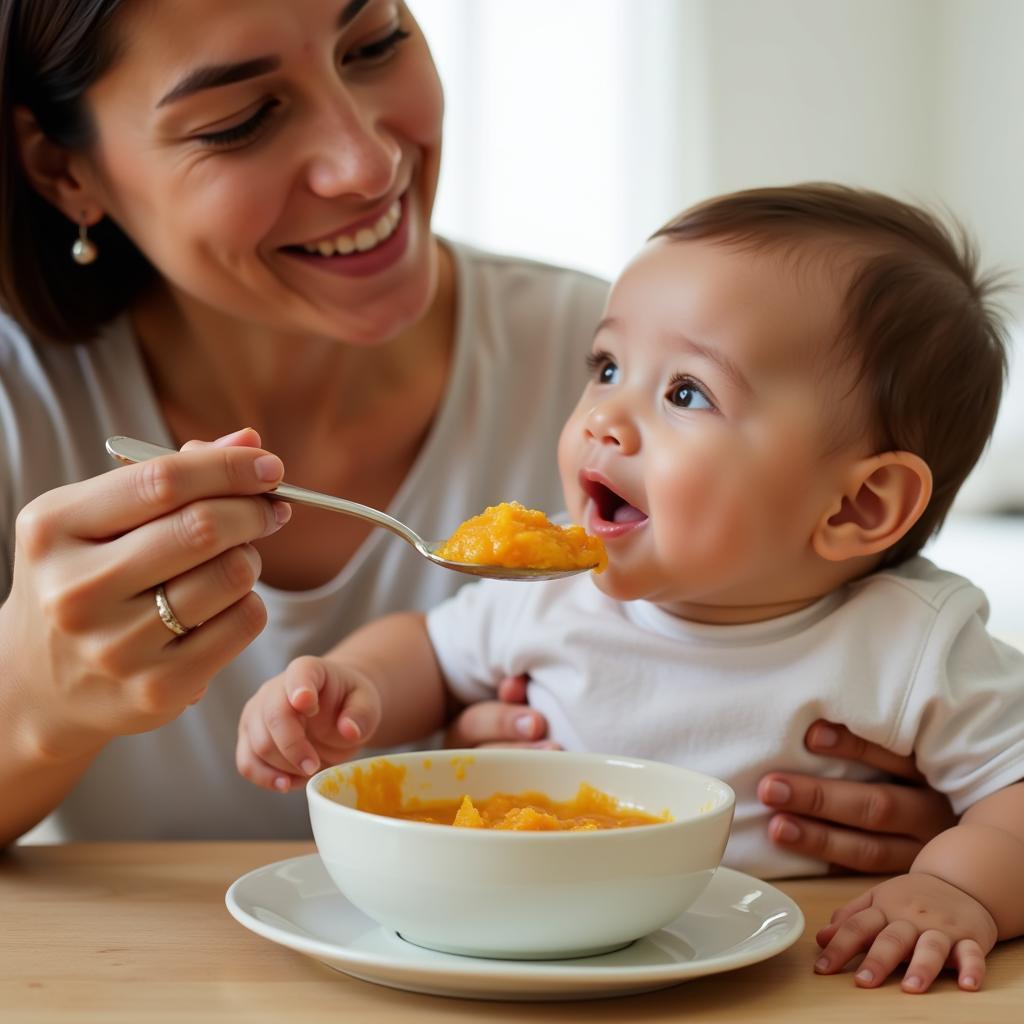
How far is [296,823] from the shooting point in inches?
68.2

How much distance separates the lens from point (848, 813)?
1216 millimetres

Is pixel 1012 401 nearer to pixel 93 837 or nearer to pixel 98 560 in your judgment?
pixel 93 837

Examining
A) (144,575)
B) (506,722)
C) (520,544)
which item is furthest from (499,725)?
(144,575)

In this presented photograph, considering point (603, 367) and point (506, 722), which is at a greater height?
point (603, 367)

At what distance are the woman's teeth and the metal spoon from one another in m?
0.50

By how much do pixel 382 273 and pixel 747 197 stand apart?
46 centimetres

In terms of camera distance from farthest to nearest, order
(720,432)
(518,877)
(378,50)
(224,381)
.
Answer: (224,381) → (378,50) → (720,432) → (518,877)

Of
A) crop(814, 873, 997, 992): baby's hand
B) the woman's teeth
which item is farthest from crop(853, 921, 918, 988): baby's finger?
the woman's teeth

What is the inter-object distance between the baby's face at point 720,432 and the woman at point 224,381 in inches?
8.5

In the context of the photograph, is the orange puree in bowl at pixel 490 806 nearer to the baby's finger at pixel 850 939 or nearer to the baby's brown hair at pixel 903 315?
the baby's finger at pixel 850 939

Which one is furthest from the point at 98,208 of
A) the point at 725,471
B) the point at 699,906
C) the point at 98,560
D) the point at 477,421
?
the point at 699,906

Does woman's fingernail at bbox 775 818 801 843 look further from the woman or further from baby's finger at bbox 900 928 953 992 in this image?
baby's finger at bbox 900 928 953 992

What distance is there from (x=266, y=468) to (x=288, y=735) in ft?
1.00

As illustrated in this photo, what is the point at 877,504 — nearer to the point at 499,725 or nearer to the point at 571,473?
the point at 571,473
